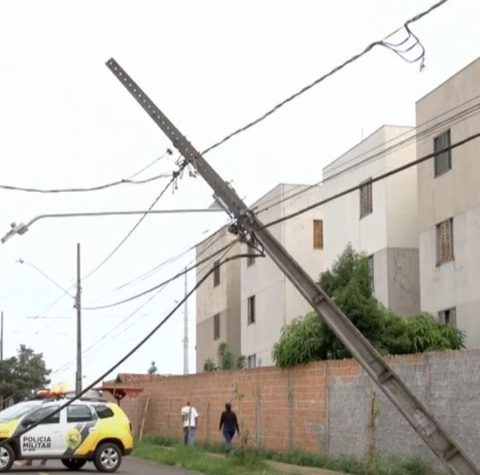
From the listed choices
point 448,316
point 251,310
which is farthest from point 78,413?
point 251,310

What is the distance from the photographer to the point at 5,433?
80.7ft

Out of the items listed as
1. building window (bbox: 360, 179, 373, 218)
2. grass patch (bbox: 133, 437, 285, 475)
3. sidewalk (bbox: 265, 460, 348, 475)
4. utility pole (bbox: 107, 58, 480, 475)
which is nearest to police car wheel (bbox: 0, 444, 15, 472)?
grass patch (bbox: 133, 437, 285, 475)

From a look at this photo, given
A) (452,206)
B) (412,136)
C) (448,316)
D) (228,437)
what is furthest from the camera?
(412,136)

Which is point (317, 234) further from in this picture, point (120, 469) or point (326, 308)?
point (326, 308)

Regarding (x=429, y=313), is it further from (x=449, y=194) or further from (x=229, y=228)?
(x=229, y=228)

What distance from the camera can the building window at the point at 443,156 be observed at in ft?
102

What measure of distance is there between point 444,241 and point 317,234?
15330mm

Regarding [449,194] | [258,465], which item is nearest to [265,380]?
[258,465]

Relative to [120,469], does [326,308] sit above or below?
above

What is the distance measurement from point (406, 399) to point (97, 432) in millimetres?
13241

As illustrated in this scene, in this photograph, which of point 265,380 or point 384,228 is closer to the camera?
point 265,380

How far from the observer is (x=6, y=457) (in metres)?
24.4

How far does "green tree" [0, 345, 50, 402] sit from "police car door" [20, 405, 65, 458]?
49.5m

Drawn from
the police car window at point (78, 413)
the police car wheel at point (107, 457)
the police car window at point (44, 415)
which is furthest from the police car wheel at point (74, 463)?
the police car window at point (44, 415)
